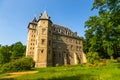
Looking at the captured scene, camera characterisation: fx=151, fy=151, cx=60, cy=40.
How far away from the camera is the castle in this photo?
48.8 metres

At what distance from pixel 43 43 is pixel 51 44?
160 inches


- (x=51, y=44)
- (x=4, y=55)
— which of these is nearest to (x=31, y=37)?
(x=51, y=44)

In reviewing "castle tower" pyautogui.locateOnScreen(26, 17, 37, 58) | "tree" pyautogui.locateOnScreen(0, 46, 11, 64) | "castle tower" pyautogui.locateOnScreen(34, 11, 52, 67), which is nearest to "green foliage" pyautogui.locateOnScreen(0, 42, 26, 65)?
"tree" pyautogui.locateOnScreen(0, 46, 11, 64)

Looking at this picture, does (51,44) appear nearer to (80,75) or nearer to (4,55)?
(4,55)

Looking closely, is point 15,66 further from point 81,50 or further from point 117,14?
point 81,50

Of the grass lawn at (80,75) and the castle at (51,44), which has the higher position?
the castle at (51,44)

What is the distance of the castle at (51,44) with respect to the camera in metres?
48.8

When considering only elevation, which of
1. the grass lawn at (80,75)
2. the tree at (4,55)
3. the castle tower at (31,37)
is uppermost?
the castle tower at (31,37)

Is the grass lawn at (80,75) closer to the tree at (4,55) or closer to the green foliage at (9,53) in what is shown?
the green foliage at (9,53)

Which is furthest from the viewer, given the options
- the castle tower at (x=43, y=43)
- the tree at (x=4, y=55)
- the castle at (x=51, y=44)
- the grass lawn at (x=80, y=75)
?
the tree at (x=4, y=55)

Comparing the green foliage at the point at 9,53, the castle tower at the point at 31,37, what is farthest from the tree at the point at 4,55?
the castle tower at the point at 31,37

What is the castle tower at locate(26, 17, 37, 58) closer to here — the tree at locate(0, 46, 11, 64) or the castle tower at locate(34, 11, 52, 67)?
the castle tower at locate(34, 11, 52, 67)

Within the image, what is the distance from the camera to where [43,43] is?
49.5 metres

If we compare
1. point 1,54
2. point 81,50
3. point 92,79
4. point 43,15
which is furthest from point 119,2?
point 1,54
